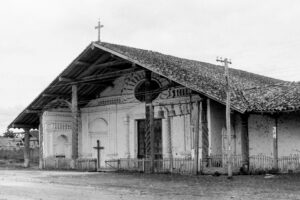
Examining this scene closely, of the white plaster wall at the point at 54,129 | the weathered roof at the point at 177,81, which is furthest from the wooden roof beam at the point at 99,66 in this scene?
the white plaster wall at the point at 54,129

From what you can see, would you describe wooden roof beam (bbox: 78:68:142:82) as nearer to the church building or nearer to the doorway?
the church building

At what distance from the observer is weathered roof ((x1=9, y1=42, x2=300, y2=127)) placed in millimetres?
21969

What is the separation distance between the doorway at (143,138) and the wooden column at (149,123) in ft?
2.48

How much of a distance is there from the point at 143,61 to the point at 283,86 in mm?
6216

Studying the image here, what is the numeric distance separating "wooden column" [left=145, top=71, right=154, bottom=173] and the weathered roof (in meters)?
1.32

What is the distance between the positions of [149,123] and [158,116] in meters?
1.01

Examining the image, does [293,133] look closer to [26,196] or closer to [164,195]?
[164,195]

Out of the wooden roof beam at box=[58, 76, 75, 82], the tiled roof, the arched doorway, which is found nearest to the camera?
the tiled roof

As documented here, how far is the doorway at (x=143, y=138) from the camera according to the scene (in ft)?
87.6

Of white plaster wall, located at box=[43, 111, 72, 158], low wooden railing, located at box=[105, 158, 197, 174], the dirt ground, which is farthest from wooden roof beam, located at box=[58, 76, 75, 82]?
the dirt ground

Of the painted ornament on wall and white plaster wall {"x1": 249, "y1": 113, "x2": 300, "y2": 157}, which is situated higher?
the painted ornament on wall

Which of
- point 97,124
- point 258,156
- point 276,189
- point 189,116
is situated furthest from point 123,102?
point 276,189

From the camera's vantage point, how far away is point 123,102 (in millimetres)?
28312

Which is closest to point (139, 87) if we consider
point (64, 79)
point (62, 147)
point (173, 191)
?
point (64, 79)
